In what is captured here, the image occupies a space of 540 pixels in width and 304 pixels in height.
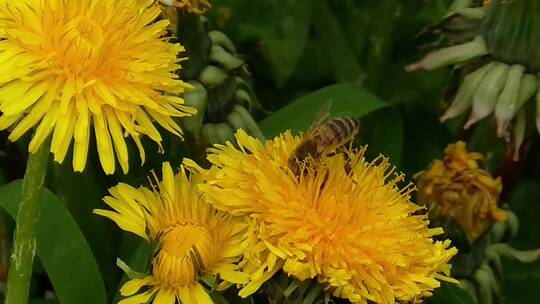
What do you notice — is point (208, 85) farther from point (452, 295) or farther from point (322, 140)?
point (452, 295)

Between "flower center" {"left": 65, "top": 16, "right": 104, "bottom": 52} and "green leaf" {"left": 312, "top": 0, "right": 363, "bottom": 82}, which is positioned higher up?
"flower center" {"left": 65, "top": 16, "right": 104, "bottom": 52}

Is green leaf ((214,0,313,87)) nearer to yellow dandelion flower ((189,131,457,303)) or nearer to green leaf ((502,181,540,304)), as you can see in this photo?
green leaf ((502,181,540,304))

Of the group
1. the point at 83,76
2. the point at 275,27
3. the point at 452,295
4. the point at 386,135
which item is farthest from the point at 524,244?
the point at 83,76

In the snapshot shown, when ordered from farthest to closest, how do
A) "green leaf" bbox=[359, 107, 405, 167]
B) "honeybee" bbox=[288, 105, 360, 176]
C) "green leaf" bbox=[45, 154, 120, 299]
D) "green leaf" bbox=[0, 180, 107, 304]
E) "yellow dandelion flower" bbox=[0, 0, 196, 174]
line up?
"green leaf" bbox=[359, 107, 405, 167]
"green leaf" bbox=[45, 154, 120, 299]
"green leaf" bbox=[0, 180, 107, 304]
"honeybee" bbox=[288, 105, 360, 176]
"yellow dandelion flower" bbox=[0, 0, 196, 174]

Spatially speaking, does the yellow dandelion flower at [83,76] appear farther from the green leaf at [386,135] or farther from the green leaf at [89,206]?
the green leaf at [386,135]

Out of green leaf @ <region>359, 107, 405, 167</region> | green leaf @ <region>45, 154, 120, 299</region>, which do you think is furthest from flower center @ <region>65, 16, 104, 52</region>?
green leaf @ <region>359, 107, 405, 167</region>

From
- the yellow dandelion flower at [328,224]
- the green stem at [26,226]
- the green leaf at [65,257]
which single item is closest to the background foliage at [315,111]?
the green leaf at [65,257]

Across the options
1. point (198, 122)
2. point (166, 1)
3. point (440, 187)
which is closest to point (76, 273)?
point (198, 122)
